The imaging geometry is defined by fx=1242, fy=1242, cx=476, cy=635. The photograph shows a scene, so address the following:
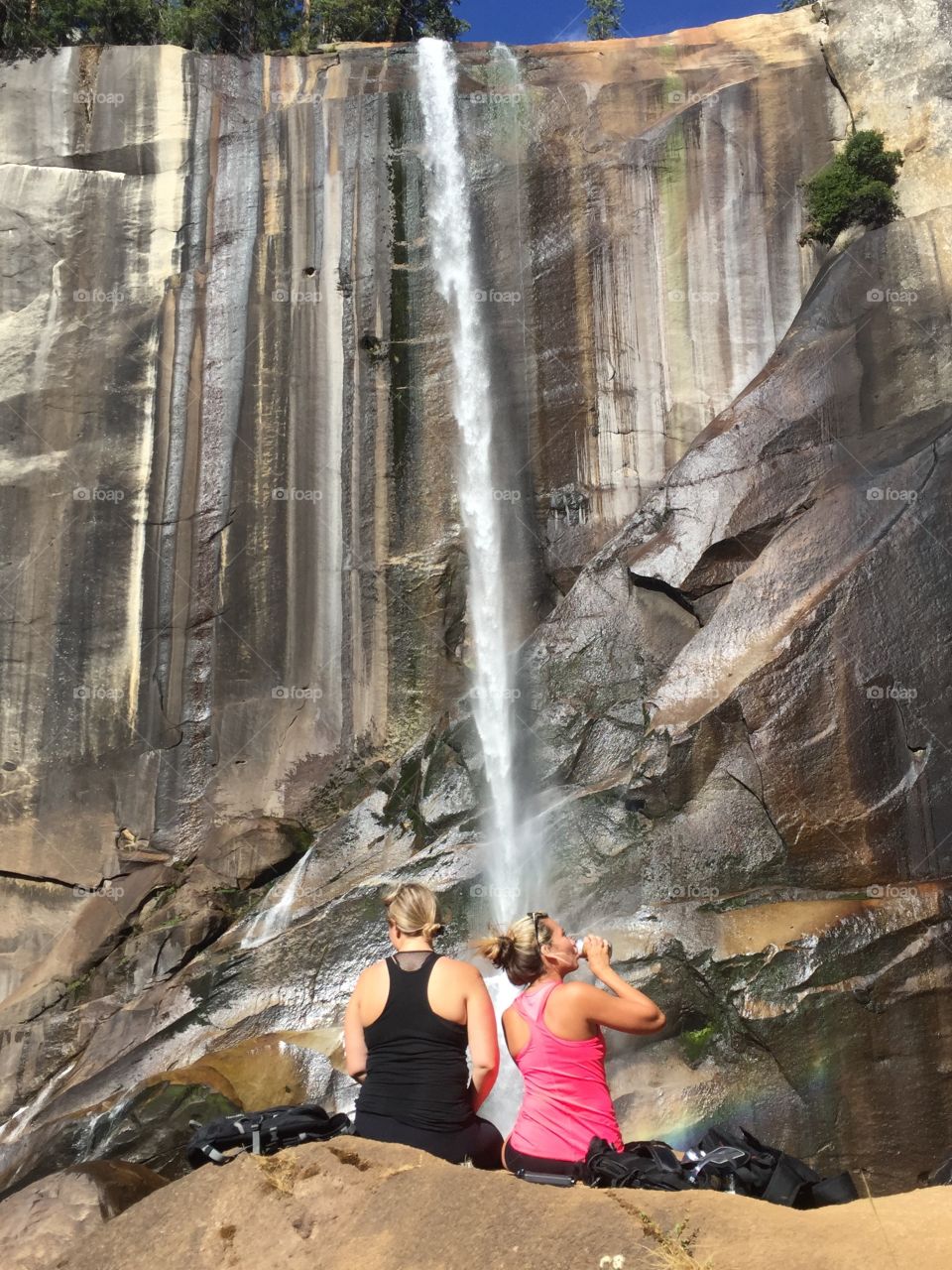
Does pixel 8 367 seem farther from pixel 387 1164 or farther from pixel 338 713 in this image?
pixel 387 1164

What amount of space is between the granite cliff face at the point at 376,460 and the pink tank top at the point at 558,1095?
5943 millimetres

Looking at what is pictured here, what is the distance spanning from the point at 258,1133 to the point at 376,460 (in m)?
13.1

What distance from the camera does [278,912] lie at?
39.1 feet

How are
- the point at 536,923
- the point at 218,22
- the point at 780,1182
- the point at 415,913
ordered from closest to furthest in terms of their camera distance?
the point at 780,1182 < the point at 415,913 < the point at 536,923 < the point at 218,22

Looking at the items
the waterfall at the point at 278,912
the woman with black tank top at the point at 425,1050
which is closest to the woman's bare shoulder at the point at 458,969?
the woman with black tank top at the point at 425,1050

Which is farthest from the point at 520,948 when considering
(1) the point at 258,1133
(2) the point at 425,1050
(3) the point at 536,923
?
(1) the point at 258,1133

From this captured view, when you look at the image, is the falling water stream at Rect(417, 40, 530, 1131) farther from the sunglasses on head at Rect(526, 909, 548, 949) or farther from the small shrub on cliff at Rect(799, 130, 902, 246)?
the sunglasses on head at Rect(526, 909, 548, 949)

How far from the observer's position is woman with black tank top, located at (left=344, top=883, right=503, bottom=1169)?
13.2ft

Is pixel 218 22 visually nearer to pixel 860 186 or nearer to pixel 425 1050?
pixel 860 186

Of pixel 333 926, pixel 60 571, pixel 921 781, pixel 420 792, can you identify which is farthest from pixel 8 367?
pixel 921 781

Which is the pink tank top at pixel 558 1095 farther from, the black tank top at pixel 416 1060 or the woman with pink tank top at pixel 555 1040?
the black tank top at pixel 416 1060

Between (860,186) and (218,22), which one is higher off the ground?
(218,22)

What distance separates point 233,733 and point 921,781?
917 cm

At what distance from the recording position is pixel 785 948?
874cm
